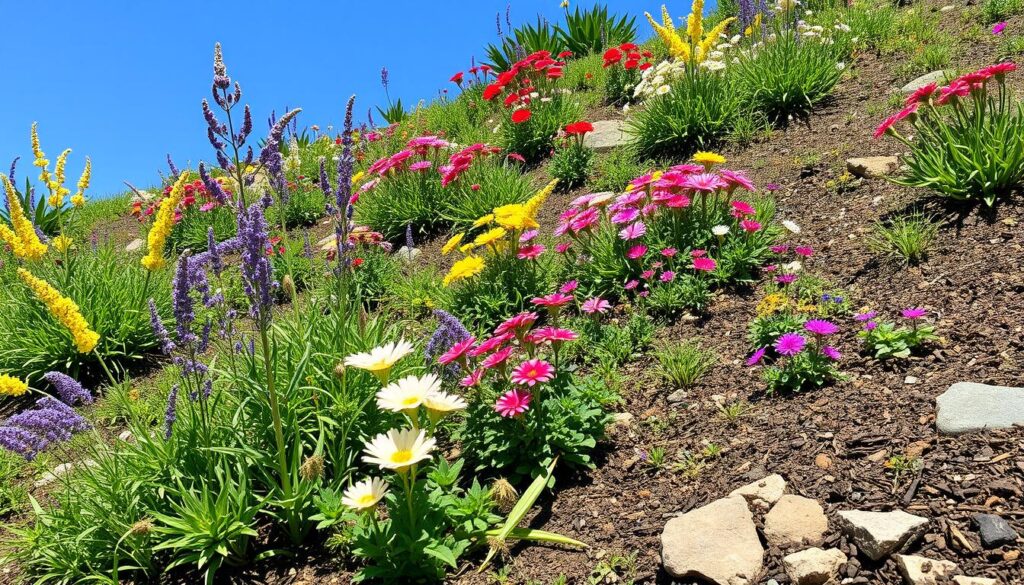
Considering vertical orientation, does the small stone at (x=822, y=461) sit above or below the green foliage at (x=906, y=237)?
below

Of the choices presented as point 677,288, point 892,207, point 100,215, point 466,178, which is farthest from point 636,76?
point 100,215

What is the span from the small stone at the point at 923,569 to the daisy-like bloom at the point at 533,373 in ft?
4.92

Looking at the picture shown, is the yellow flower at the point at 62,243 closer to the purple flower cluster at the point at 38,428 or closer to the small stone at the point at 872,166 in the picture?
the purple flower cluster at the point at 38,428

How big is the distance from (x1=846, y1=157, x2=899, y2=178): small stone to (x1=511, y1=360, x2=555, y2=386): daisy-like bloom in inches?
153

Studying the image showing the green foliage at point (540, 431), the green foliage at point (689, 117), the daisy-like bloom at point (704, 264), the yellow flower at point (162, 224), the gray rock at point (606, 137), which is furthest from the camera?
the gray rock at point (606, 137)

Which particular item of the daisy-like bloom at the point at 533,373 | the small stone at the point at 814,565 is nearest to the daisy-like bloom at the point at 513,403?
the daisy-like bloom at the point at 533,373

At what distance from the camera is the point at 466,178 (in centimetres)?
750

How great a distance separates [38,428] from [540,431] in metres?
2.25

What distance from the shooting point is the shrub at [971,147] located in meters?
4.50

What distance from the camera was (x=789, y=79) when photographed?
7387mm

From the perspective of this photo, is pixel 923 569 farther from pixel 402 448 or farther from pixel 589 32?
pixel 589 32

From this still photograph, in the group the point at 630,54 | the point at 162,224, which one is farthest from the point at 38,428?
the point at 630,54

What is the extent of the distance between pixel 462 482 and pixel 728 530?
1.33 metres

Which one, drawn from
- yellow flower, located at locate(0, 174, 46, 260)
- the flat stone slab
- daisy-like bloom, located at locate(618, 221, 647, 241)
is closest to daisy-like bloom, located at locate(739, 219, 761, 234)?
daisy-like bloom, located at locate(618, 221, 647, 241)
